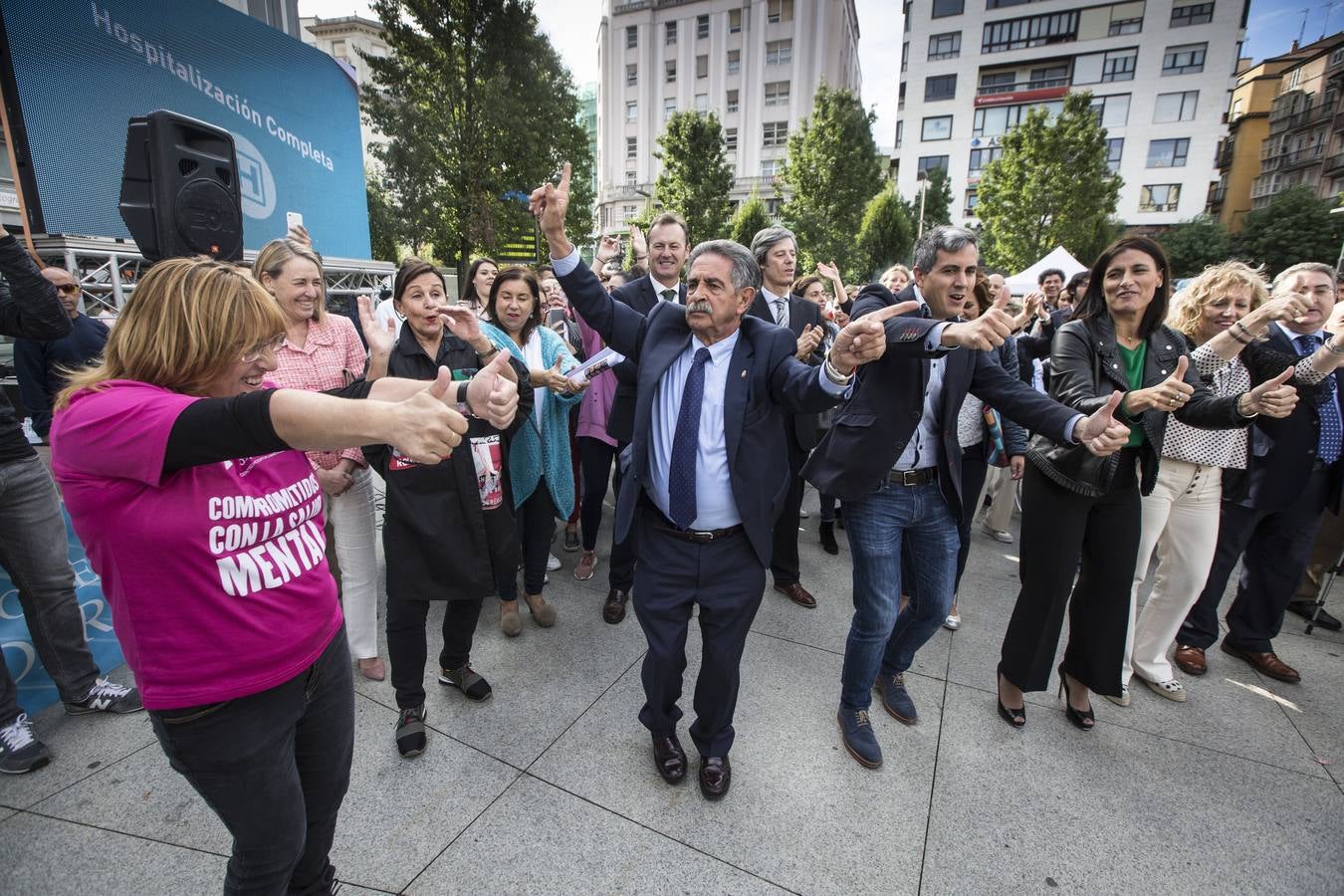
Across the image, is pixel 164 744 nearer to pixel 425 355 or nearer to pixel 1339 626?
pixel 425 355

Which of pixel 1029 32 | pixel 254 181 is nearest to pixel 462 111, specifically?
pixel 254 181

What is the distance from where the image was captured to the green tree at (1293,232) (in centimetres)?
2611

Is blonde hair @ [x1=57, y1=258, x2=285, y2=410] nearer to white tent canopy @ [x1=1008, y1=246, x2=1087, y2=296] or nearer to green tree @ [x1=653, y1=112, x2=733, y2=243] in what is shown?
white tent canopy @ [x1=1008, y1=246, x2=1087, y2=296]

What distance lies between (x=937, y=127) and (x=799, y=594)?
47.3 m

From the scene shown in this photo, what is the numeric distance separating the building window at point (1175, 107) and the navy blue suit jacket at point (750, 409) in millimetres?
49706

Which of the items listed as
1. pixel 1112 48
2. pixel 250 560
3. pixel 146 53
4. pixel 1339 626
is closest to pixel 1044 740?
pixel 1339 626

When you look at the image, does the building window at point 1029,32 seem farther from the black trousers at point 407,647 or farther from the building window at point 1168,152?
the black trousers at point 407,647

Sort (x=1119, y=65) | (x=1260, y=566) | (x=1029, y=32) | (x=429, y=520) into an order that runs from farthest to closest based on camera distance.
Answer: (x=1029, y=32)
(x=1119, y=65)
(x=1260, y=566)
(x=429, y=520)

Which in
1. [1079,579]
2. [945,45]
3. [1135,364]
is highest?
[945,45]

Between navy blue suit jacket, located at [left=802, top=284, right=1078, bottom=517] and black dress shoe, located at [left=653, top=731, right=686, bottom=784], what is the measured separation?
50.3 inches

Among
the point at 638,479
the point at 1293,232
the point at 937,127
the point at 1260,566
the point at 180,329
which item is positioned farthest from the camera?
the point at 937,127

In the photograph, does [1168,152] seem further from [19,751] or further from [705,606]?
[19,751]

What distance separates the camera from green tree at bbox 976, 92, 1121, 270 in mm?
21438

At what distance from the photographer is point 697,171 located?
26344 millimetres
